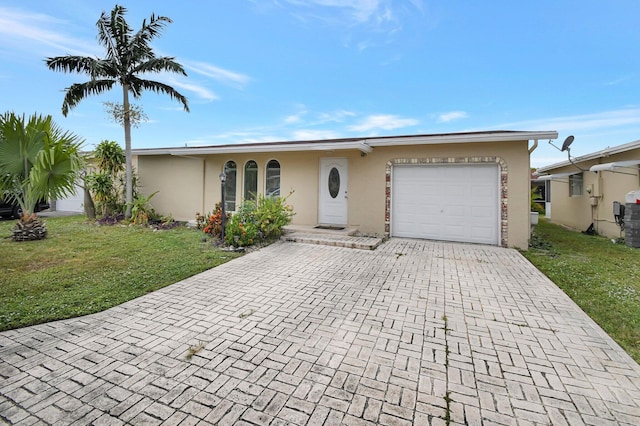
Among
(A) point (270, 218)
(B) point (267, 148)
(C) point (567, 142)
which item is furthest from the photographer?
(B) point (267, 148)

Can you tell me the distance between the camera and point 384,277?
5.06 meters

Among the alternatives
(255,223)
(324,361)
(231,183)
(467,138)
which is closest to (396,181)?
(467,138)

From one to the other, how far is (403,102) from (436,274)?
39.5 ft

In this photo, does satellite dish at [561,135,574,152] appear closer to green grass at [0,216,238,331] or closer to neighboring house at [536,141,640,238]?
neighboring house at [536,141,640,238]

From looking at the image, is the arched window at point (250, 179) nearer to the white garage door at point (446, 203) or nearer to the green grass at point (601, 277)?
the white garage door at point (446, 203)

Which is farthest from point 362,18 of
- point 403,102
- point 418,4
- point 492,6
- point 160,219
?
point 160,219

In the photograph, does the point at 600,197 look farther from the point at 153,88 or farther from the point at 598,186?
the point at 153,88

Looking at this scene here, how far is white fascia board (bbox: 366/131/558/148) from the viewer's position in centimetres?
701

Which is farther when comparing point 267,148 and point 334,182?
point 334,182

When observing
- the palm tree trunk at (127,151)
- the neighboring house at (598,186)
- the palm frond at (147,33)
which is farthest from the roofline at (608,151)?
the palm tree trunk at (127,151)

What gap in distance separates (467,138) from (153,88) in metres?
11.2

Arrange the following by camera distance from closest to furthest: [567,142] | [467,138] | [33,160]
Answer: [33,160], [467,138], [567,142]

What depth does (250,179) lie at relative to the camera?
10.9 m

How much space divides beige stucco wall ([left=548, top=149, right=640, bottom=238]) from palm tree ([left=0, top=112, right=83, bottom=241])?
15.3m
